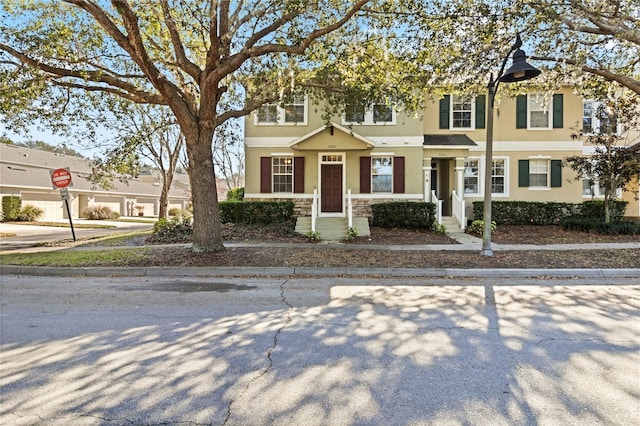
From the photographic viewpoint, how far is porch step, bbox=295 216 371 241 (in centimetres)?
1412

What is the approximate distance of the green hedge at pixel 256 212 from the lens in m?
15.9

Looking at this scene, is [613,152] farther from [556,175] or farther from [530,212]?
[530,212]

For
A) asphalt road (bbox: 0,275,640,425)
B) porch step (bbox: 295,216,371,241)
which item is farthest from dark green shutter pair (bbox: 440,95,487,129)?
asphalt road (bbox: 0,275,640,425)

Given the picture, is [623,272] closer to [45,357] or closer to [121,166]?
[45,357]

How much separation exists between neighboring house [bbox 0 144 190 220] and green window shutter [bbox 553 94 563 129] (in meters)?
22.0

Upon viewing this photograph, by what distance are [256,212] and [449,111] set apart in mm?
10445

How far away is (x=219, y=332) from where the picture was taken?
4453 mm

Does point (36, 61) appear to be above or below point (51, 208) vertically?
→ above

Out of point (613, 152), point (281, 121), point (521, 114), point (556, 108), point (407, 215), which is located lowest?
point (407, 215)

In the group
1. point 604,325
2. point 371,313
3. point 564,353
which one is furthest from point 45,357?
point 604,325

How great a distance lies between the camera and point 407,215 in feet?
50.7

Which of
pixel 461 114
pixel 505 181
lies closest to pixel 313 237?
pixel 461 114

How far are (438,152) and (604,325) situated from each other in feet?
42.9

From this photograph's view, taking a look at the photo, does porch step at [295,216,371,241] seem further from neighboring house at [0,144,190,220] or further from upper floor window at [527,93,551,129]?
neighboring house at [0,144,190,220]
